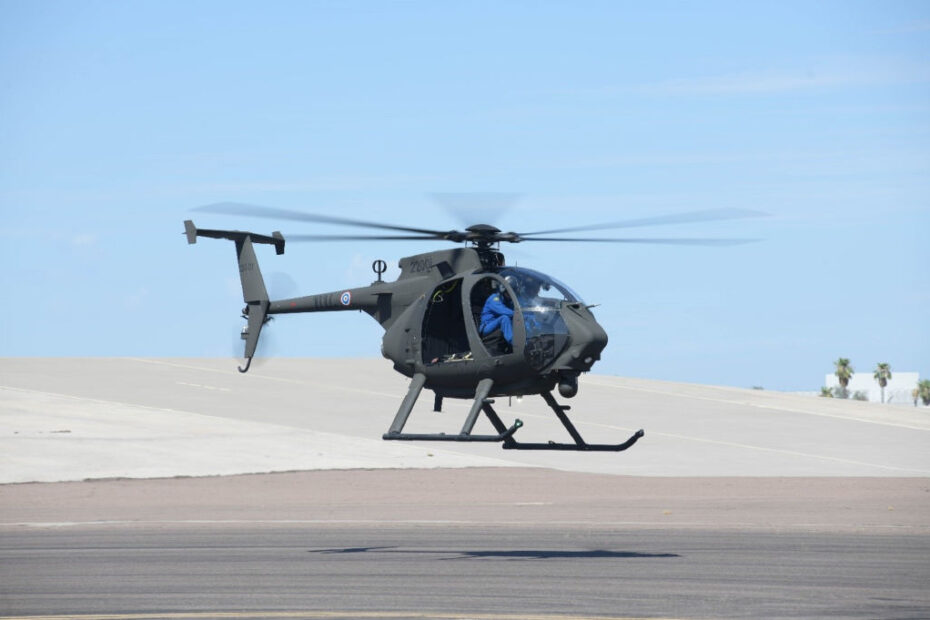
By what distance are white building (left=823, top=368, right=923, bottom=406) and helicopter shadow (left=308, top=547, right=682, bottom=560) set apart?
143 metres

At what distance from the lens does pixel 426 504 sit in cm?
4762

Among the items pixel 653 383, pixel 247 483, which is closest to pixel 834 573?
pixel 247 483

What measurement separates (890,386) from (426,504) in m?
138

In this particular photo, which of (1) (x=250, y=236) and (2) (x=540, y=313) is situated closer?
(2) (x=540, y=313)

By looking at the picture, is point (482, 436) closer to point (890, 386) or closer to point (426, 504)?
point (426, 504)

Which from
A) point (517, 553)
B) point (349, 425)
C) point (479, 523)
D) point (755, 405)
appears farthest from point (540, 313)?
point (755, 405)

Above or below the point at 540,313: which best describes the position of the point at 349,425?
below

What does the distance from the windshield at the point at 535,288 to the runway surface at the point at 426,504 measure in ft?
18.3

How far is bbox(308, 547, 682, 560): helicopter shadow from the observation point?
32.1 meters

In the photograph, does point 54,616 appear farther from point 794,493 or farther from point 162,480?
point 794,493

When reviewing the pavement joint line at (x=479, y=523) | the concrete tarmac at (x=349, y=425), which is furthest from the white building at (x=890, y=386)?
the pavement joint line at (x=479, y=523)

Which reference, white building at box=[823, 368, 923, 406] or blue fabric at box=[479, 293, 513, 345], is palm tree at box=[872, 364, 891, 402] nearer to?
white building at box=[823, 368, 923, 406]

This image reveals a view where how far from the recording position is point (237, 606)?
23.5 m

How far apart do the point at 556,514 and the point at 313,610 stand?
22129 millimetres
